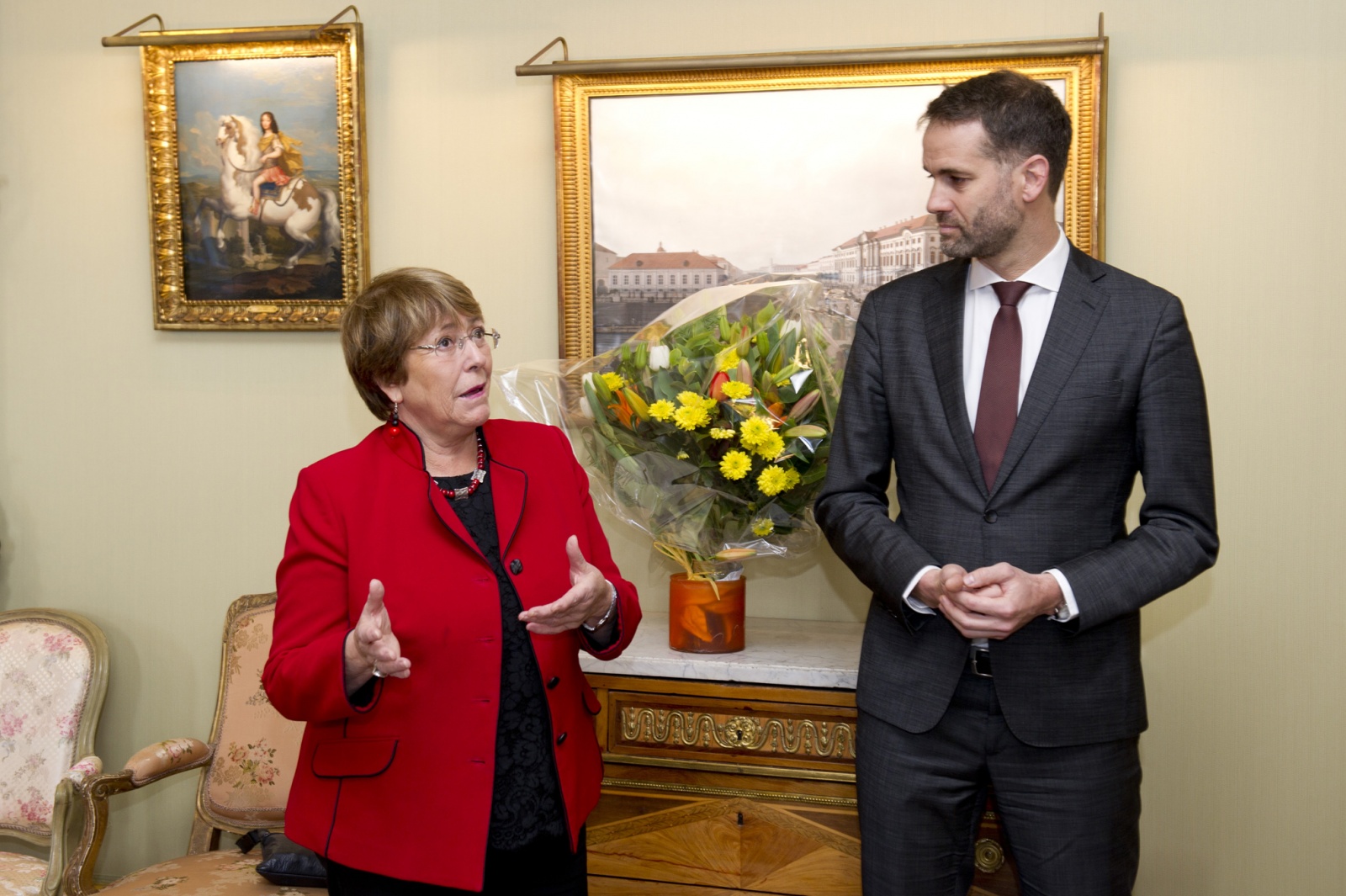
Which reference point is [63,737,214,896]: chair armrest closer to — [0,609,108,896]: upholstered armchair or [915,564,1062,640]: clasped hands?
[0,609,108,896]: upholstered armchair

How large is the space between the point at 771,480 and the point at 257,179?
1.83 meters

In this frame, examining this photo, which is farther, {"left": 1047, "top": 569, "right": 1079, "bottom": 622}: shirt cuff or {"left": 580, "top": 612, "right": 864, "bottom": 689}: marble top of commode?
{"left": 580, "top": 612, "right": 864, "bottom": 689}: marble top of commode

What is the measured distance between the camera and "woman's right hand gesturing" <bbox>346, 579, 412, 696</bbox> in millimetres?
1648

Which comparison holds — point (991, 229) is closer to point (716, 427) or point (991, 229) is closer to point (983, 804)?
point (716, 427)

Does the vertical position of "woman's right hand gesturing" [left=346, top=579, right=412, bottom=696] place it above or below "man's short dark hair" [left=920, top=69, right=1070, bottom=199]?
below

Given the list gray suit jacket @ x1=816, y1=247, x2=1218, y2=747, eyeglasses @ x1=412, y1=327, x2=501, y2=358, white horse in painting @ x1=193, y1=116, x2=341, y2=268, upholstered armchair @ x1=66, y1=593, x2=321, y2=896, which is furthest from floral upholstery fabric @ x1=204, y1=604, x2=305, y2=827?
gray suit jacket @ x1=816, y1=247, x2=1218, y2=747

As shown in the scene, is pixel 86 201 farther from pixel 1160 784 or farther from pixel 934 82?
pixel 1160 784

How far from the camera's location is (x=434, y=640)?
183cm

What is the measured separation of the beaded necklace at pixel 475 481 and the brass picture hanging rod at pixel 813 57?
131 cm

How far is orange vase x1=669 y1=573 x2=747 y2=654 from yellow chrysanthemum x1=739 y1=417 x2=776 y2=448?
1.35 feet

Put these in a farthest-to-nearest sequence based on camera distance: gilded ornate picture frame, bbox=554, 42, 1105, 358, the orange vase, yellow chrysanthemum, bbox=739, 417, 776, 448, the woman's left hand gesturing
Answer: gilded ornate picture frame, bbox=554, 42, 1105, 358, the orange vase, yellow chrysanthemum, bbox=739, 417, 776, 448, the woman's left hand gesturing

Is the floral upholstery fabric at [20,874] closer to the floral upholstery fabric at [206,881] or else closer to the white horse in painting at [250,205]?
the floral upholstery fabric at [206,881]

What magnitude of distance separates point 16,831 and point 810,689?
2.26 m

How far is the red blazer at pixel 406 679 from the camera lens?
5.88ft
